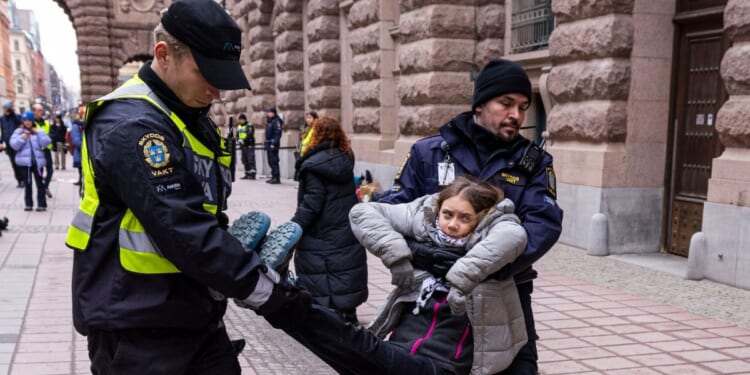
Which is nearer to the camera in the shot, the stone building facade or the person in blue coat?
the stone building facade

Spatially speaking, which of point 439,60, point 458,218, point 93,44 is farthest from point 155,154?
point 93,44

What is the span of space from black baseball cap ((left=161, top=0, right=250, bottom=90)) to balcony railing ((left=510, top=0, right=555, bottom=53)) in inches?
304

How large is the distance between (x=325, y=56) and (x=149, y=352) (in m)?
13.1

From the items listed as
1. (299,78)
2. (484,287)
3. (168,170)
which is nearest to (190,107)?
(168,170)

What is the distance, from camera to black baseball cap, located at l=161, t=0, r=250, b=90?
1.99 m

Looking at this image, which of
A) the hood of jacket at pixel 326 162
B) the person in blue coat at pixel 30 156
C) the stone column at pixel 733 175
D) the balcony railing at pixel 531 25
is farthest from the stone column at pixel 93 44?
the stone column at pixel 733 175

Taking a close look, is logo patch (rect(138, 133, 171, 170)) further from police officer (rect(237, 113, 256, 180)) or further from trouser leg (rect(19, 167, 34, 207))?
police officer (rect(237, 113, 256, 180))

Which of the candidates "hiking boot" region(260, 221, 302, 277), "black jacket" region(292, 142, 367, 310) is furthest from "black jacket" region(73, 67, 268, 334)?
"black jacket" region(292, 142, 367, 310)

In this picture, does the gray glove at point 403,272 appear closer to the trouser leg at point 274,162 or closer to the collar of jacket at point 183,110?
the collar of jacket at point 183,110

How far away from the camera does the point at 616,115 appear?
7469mm

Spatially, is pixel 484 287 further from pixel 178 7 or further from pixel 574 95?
pixel 574 95

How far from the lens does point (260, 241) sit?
2152 mm

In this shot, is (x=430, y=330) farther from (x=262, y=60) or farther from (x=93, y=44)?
(x=93, y=44)

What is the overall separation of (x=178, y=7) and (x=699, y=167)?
22.3ft
